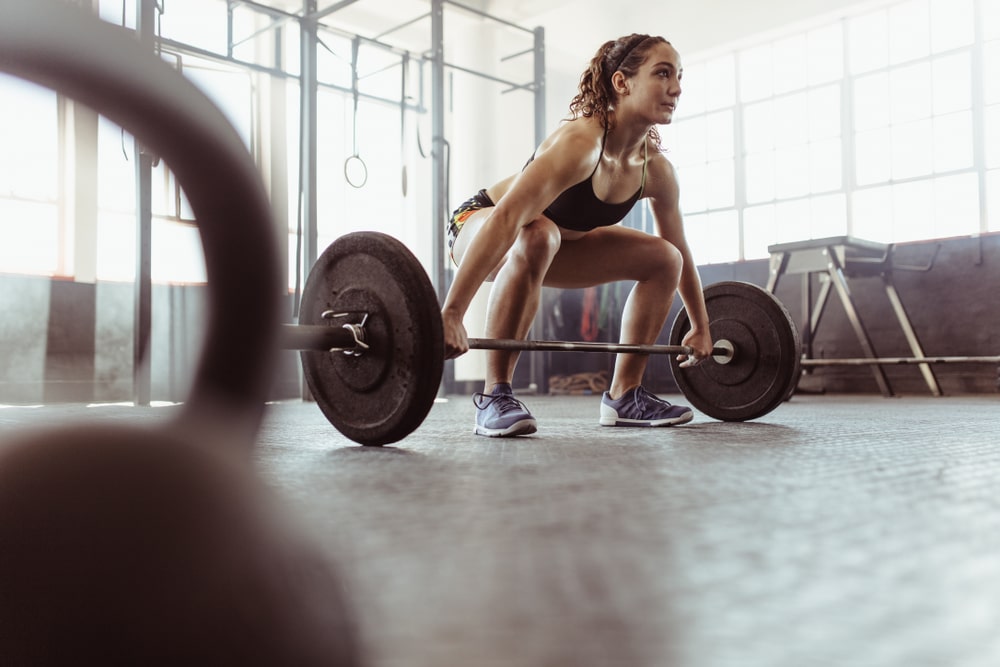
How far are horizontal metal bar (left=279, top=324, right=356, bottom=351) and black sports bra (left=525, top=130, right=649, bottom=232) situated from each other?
24.0 inches

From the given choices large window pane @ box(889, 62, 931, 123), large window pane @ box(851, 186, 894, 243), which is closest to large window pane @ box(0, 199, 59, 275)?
large window pane @ box(851, 186, 894, 243)

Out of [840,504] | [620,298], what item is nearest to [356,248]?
[840,504]

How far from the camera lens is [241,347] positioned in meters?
0.38

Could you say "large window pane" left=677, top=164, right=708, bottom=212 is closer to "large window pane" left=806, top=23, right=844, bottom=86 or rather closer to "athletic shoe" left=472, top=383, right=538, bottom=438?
"large window pane" left=806, top=23, right=844, bottom=86

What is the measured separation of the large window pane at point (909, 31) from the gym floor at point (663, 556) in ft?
17.6

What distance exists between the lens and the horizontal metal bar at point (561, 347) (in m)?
1.33

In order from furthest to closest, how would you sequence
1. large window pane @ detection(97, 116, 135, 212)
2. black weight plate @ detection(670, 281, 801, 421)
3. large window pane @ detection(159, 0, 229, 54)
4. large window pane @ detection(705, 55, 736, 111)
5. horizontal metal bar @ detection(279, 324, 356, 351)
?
large window pane @ detection(705, 55, 736, 111) < large window pane @ detection(159, 0, 229, 54) < large window pane @ detection(97, 116, 135, 212) < black weight plate @ detection(670, 281, 801, 421) < horizontal metal bar @ detection(279, 324, 356, 351)

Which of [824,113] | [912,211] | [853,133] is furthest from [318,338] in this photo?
[824,113]

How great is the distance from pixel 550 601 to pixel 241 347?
199mm

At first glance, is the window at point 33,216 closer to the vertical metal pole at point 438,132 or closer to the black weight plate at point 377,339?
the vertical metal pole at point 438,132

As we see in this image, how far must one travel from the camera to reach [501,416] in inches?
59.5

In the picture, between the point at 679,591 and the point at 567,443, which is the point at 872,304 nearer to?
the point at 567,443

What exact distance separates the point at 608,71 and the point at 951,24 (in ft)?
15.8

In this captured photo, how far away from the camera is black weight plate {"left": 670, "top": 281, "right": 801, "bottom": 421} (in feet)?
6.18
